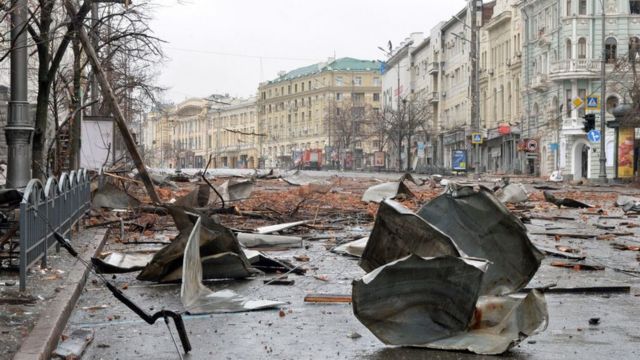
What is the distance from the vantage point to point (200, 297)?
7934 millimetres

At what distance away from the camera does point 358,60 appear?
537 feet

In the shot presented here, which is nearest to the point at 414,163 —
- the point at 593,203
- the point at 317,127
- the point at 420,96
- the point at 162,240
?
the point at 420,96

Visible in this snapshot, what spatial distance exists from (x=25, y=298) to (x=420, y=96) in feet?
363

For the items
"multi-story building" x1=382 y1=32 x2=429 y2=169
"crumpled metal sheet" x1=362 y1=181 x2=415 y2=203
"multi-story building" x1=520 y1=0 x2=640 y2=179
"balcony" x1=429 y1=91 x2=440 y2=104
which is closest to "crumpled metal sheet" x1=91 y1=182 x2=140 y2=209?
"crumpled metal sheet" x1=362 y1=181 x2=415 y2=203

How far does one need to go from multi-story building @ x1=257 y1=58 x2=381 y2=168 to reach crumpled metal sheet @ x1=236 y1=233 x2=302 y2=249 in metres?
135

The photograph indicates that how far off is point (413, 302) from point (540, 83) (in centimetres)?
6517

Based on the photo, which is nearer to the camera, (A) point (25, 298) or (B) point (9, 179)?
(A) point (25, 298)

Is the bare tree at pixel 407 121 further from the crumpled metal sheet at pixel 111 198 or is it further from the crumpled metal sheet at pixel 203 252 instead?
the crumpled metal sheet at pixel 203 252

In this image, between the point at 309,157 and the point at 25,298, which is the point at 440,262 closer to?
the point at 25,298

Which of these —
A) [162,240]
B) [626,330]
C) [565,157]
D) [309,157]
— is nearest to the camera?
[626,330]

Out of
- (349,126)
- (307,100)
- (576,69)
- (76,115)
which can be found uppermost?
(307,100)

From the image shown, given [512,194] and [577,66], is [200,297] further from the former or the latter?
[577,66]

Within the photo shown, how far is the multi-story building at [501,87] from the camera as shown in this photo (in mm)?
77625

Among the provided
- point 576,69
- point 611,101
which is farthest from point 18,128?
point 611,101
